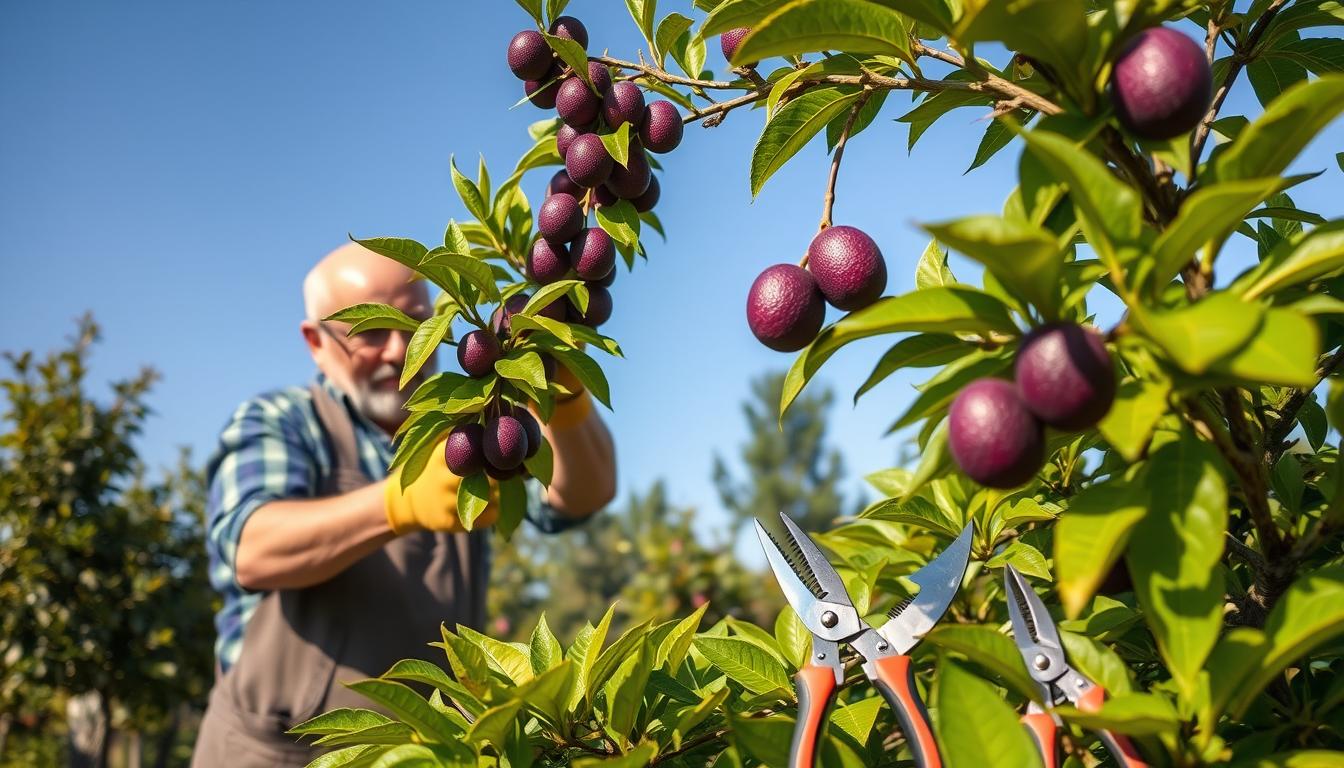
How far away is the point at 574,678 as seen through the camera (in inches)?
40.0

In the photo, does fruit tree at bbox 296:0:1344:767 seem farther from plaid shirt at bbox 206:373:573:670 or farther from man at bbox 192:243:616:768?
plaid shirt at bbox 206:373:573:670

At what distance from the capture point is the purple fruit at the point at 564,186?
4.60ft

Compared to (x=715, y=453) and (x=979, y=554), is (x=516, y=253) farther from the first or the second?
(x=715, y=453)

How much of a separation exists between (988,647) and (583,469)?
2512mm

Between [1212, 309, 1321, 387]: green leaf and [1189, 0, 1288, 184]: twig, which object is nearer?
[1212, 309, 1321, 387]: green leaf

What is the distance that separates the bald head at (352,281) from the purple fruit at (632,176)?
2.17m

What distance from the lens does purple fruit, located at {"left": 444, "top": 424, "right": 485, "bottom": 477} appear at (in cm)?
127

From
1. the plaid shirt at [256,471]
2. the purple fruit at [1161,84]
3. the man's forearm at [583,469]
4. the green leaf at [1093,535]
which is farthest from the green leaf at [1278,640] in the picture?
the plaid shirt at [256,471]

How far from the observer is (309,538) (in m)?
2.65

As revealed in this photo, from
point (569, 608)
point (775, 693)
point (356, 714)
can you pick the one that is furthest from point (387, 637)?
point (569, 608)

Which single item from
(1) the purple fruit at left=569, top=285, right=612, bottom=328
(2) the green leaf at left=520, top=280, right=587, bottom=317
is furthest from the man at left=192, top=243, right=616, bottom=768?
(2) the green leaf at left=520, top=280, right=587, bottom=317

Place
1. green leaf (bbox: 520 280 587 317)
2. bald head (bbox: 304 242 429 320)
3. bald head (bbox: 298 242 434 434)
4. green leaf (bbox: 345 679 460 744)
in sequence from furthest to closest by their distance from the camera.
A: bald head (bbox: 304 242 429 320)
bald head (bbox: 298 242 434 434)
green leaf (bbox: 520 280 587 317)
green leaf (bbox: 345 679 460 744)

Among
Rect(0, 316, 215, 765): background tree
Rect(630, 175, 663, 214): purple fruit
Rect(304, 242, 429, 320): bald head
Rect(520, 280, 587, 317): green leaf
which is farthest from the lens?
Rect(0, 316, 215, 765): background tree

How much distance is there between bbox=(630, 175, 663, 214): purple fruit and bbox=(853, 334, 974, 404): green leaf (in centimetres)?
70
